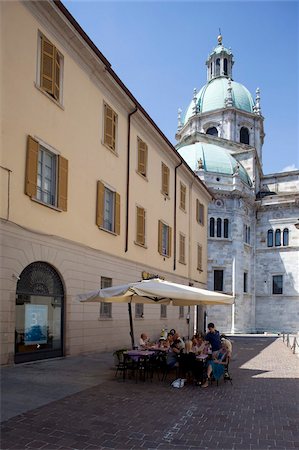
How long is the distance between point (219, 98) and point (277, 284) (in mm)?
23290

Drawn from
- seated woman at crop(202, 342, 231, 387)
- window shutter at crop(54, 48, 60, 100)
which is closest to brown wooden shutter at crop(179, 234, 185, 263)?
window shutter at crop(54, 48, 60, 100)

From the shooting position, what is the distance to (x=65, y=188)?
46.3 ft

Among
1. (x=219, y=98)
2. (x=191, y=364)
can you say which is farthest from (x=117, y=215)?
(x=219, y=98)

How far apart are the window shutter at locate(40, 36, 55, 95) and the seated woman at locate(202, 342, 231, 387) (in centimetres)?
862

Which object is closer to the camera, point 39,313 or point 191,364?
point 191,364

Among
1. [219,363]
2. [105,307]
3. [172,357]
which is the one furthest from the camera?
[105,307]

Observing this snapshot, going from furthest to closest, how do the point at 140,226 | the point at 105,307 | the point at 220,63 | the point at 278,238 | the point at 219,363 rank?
1. the point at 220,63
2. the point at 278,238
3. the point at 140,226
4. the point at 105,307
5. the point at 219,363

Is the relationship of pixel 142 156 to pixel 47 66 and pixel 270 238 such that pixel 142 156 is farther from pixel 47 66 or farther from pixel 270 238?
pixel 270 238

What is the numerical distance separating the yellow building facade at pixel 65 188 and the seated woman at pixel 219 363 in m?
4.83

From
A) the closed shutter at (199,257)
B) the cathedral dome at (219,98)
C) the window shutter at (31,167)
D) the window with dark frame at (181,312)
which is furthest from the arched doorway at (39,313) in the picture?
the cathedral dome at (219,98)

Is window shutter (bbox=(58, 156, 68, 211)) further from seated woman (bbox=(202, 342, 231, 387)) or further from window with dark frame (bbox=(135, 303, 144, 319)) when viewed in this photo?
window with dark frame (bbox=(135, 303, 144, 319))

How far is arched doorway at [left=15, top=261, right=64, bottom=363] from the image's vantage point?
12160mm

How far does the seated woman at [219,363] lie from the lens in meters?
11.0

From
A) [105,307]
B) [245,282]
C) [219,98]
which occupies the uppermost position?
[219,98]
